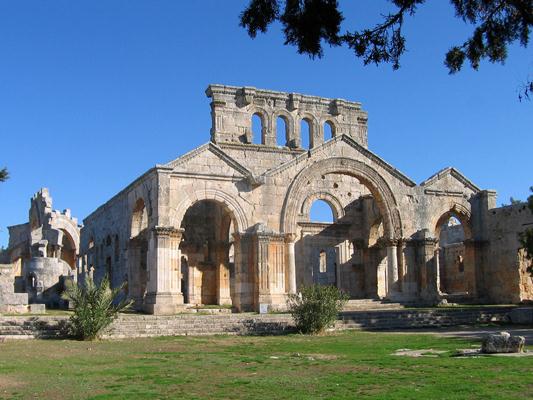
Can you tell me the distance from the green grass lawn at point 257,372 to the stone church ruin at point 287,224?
1028 cm

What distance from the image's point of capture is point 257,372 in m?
12.9

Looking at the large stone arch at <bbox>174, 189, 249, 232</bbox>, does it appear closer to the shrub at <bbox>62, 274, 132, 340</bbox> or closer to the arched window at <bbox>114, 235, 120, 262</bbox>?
the arched window at <bbox>114, 235, 120, 262</bbox>

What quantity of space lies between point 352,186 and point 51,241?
825 inches

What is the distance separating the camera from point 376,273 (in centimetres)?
3666

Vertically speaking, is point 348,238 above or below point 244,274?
above

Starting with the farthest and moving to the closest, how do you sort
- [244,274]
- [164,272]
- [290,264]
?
[290,264] < [244,274] < [164,272]

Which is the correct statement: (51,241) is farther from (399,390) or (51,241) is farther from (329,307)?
(399,390)

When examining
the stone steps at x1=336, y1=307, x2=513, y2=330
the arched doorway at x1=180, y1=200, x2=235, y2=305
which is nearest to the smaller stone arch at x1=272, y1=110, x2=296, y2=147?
the arched doorway at x1=180, y1=200, x2=235, y2=305

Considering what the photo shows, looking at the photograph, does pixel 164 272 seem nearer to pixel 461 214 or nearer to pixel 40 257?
pixel 40 257

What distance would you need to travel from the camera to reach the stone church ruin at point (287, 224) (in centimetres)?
2886

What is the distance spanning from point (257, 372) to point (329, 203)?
27.0 m

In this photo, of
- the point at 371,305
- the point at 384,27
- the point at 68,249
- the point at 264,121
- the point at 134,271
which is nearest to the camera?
the point at 384,27

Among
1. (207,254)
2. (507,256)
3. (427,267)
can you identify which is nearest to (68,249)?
(207,254)

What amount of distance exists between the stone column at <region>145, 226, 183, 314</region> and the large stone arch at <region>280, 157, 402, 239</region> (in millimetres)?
4932
